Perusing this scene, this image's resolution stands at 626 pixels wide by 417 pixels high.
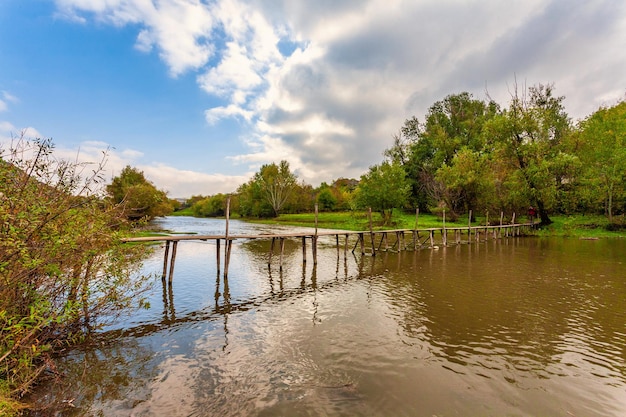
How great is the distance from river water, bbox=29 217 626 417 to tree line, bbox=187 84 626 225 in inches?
993

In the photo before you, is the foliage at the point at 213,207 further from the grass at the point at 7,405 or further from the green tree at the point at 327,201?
the grass at the point at 7,405

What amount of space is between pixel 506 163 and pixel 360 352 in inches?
1524

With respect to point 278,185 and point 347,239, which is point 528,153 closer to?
point 347,239

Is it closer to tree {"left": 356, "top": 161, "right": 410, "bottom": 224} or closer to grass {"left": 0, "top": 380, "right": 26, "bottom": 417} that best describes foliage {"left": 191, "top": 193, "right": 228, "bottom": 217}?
tree {"left": 356, "top": 161, "right": 410, "bottom": 224}

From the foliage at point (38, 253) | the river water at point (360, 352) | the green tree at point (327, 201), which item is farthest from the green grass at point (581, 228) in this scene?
the green tree at point (327, 201)

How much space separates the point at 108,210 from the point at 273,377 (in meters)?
4.72

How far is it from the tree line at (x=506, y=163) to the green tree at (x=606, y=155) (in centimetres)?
10

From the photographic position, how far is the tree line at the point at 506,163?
33781mm

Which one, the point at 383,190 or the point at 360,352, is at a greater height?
the point at 383,190

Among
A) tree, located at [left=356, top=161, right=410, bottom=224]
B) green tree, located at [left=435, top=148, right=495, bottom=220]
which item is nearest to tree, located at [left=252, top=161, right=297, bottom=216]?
tree, located at [left=356, top=161, right=410, bottom=224]

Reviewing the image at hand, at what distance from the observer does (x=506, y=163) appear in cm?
3759

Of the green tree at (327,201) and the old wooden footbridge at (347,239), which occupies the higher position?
the green tree at (327,201)

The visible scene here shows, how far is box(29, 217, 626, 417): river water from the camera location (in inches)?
205

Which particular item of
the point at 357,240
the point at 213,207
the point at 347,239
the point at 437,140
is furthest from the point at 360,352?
the point at 213,207
